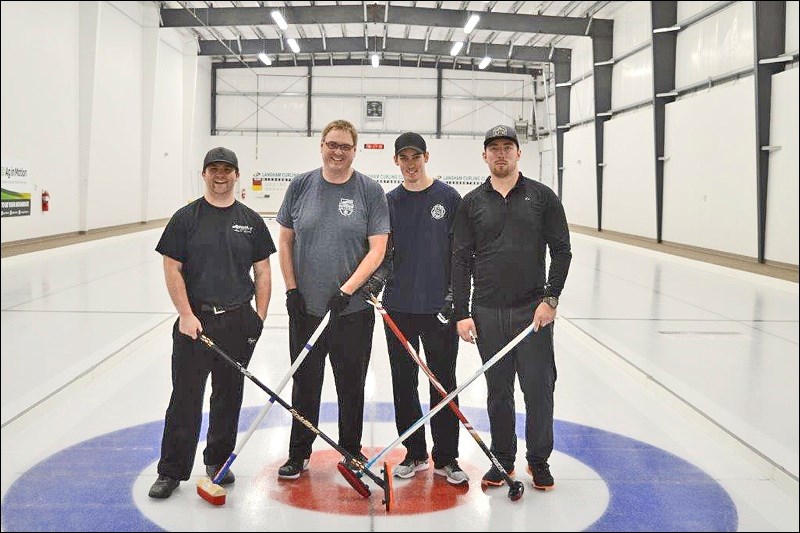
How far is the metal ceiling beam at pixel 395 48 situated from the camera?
26234 millimetres

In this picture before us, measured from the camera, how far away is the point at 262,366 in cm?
611

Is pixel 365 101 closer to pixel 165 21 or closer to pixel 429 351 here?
pixel 165 21

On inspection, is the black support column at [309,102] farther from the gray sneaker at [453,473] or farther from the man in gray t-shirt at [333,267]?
the gray sneaker at [453,473]

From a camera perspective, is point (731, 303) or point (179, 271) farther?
point (731, 303)

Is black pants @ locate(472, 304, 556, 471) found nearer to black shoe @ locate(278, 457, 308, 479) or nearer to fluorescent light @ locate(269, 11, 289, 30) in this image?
black shoe @ locate(278, 457, 308, 479)

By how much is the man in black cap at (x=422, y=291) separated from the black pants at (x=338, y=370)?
176mm

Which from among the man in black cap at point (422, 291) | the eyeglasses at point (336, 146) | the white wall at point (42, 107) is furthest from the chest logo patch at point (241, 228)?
the white wall at point (42, 107)

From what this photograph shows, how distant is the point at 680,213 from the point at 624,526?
1640 centimetres

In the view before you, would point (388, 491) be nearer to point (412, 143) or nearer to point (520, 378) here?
point (520, 378)

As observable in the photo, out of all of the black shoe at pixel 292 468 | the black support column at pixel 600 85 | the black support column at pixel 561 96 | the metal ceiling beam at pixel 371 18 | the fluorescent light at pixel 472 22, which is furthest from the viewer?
the black support column at pixel 561 96

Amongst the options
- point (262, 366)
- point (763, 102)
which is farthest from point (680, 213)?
point (262, 366)

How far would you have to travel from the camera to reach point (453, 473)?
3.49 metres

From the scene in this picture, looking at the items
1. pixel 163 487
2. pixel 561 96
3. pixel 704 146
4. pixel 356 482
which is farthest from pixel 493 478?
pixel 561 96

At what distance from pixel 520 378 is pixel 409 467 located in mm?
763
